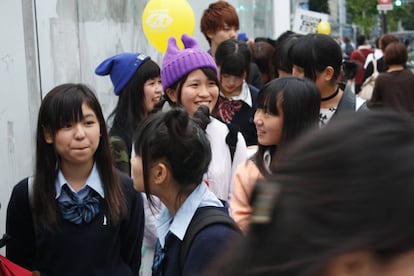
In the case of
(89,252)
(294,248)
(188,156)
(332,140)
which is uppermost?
(332,140)

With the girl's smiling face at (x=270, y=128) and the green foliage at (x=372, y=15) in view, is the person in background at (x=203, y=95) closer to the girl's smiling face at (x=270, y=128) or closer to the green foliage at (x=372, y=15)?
the girl's smiling face at (x=270, y=128)

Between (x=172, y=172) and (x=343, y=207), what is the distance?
5.90 feet

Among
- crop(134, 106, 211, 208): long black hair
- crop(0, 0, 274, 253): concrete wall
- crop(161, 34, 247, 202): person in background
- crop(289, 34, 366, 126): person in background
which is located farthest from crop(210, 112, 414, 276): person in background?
crop(0, 0, 274, 253): concrete wall

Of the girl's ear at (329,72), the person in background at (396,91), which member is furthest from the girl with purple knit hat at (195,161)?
the person in background at (396,91)

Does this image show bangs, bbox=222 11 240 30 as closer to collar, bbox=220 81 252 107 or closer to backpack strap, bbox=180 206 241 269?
collar, bbox=220 81 252 107

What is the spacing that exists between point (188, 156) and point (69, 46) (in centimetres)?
322

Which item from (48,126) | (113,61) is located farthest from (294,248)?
(113,61)

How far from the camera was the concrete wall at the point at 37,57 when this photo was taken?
4.77 meters

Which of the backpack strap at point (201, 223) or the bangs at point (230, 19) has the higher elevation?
the bangs at point (230, 19)

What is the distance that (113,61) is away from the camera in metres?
4.72

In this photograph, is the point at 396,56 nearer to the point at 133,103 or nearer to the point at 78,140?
the point at 133,103

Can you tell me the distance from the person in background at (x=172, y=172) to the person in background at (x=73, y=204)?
51 cm

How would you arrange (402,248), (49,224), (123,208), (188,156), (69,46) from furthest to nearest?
(69,46), (123,208), (49,224), (188,156), (402,248)

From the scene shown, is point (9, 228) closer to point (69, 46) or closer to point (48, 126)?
point (48, 126)
